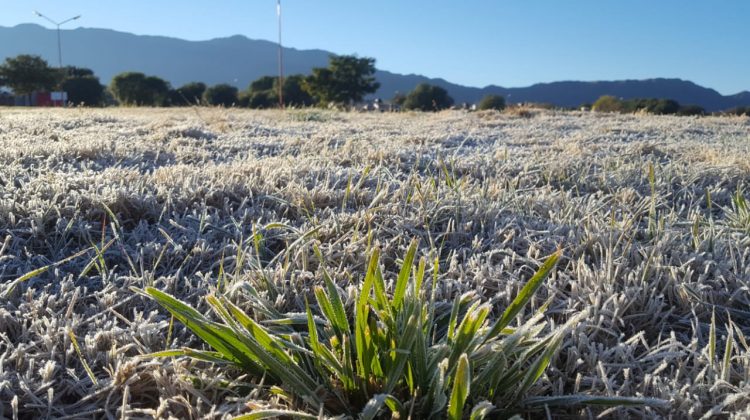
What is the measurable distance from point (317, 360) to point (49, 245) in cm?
109

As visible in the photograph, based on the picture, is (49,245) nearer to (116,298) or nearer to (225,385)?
(116,298)

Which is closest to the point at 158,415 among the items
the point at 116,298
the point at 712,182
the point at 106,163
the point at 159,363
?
the point at 159,363

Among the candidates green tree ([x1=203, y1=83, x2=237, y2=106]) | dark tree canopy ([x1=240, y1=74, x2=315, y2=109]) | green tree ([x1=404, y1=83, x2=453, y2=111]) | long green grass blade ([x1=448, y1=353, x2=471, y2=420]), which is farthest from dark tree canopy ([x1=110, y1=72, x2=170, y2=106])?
long green grass blade ([x1=448, y1=353, x2=471, y2=420])

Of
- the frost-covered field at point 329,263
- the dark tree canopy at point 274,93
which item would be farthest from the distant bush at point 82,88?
the frost-covered field at point 329,263

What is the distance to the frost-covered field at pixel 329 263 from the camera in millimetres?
1000

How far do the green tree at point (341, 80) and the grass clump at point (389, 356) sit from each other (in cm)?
3715

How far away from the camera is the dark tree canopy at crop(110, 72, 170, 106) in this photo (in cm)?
3316

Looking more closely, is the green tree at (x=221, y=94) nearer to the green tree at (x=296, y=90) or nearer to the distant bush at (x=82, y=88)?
the green tree at (x=296, y=90)

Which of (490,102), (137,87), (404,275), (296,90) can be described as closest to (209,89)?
(137,87)

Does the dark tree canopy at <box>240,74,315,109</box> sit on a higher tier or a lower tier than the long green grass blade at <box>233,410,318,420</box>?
higher

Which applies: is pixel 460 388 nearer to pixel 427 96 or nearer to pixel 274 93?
pixel 274 93

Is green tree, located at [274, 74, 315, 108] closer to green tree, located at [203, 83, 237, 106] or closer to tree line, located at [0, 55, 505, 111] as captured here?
tree line, located at [0, 55, 505, 111]

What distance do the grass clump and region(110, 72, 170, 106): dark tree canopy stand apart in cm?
3434

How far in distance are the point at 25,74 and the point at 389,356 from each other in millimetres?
39019
